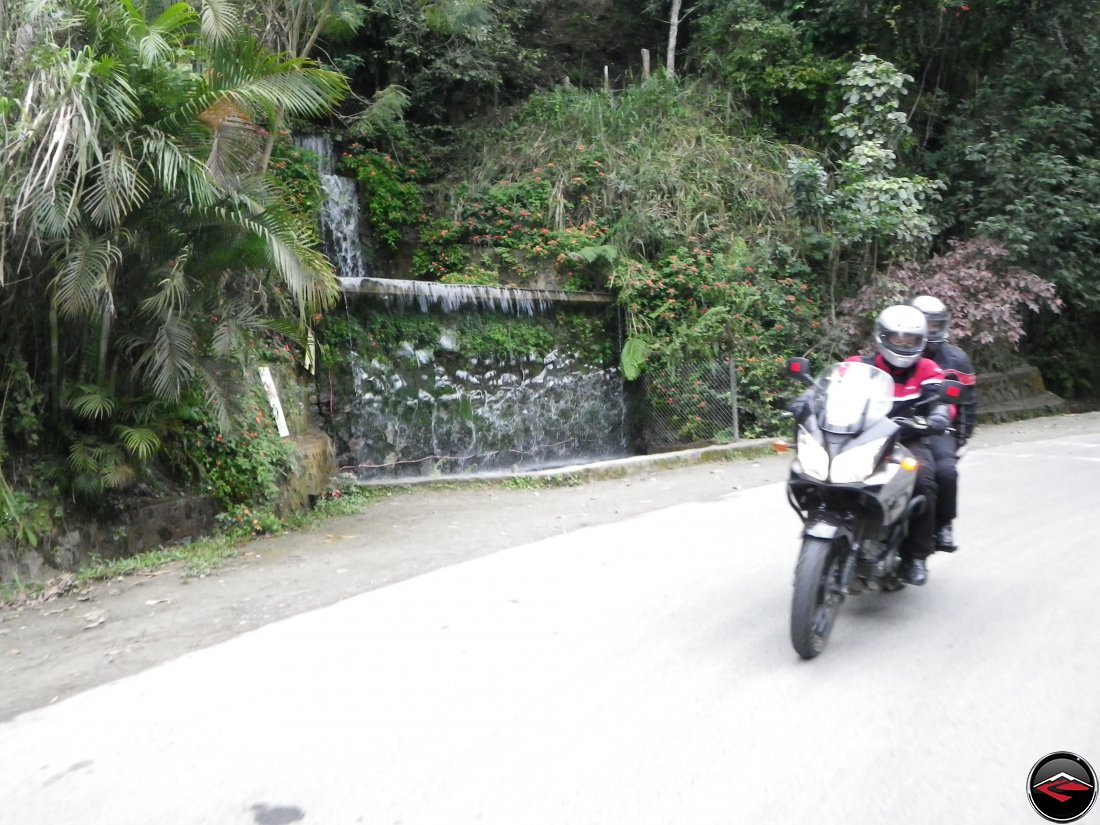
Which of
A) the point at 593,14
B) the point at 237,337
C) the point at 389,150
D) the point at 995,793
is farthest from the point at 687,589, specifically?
the point at 593,14

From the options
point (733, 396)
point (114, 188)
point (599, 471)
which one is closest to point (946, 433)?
point (599, 471)

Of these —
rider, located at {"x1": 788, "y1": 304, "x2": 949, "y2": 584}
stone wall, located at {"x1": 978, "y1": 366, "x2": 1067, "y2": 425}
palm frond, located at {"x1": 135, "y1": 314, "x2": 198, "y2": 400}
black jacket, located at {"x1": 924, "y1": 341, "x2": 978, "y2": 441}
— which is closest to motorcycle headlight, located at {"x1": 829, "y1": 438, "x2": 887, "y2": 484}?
rider, located at {"x1": 788, "y1": 304, "x2": 949, "y2": 584}

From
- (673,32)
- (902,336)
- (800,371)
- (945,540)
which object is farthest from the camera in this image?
(673,32)

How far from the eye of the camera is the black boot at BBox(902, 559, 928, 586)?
5.62 meters

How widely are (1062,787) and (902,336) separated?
2.99 meters

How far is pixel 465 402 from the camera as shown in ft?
46.8

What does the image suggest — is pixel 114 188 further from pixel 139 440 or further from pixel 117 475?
pixel 117 475

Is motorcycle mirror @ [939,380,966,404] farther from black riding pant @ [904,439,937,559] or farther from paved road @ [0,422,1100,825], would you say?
paved road @ [0,422,1100,825]

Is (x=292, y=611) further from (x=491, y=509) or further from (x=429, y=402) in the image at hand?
(x=429, y=402)

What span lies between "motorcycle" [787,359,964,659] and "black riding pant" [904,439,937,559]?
220mm

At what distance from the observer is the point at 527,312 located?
594 inches

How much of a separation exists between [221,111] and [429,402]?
6.50m

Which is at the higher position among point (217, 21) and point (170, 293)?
point (217, 21)

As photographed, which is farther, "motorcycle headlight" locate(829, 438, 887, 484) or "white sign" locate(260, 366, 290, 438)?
"white sign" locate(260, 366, 290, 438)
